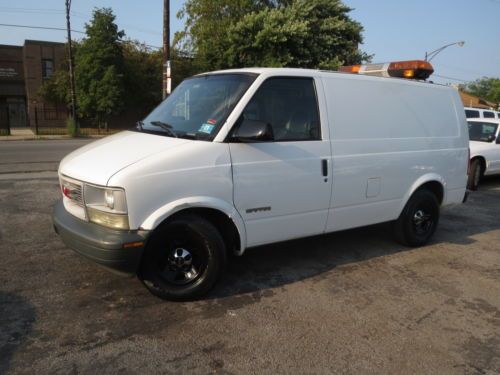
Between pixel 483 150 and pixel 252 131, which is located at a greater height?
pixel 252 131

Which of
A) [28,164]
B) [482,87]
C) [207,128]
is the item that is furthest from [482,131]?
[482,87]

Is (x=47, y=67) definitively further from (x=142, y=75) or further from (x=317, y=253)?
(x=317, y=253)

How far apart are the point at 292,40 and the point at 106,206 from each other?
2115 centimetres

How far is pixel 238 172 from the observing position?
146 inches

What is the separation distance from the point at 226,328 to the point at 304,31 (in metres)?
21.4

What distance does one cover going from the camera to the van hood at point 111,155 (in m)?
3.37

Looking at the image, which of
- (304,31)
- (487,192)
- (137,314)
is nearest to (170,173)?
(137,314)

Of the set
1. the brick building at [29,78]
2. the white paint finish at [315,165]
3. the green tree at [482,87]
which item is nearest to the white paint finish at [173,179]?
the white paint finish at [315,165]

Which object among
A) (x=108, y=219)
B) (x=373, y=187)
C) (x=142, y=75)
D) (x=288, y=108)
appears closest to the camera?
(x=108, y=219)

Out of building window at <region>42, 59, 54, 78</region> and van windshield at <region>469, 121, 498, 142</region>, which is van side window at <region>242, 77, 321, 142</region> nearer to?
van windshield at <region>469, 121, 498, 142</region>

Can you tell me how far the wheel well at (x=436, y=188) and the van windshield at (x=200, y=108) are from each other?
113 inches

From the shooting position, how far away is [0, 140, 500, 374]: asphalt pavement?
2.90 m

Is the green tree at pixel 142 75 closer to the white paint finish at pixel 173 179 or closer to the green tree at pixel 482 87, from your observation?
the white paint finish at pixel 173 179

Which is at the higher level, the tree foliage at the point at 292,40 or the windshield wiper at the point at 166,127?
the tree foliage at the point at 292,40
